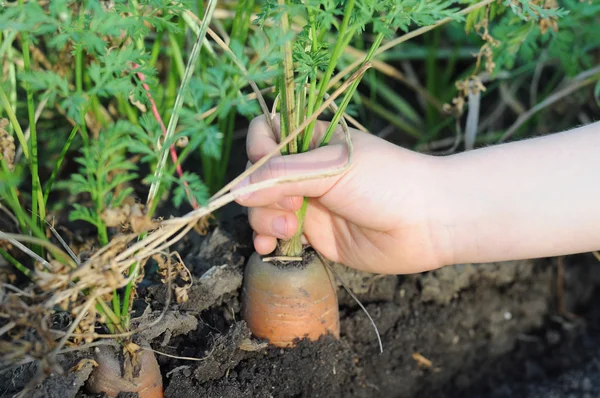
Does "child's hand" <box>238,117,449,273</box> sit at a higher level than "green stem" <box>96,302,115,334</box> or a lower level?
higher

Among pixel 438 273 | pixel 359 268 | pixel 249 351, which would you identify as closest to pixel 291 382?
pixel 249 351

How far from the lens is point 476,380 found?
159cm

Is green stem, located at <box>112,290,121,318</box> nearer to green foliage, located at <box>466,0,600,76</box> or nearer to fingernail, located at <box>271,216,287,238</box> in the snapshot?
fingernail, located at <box>271,216,287,238</box>

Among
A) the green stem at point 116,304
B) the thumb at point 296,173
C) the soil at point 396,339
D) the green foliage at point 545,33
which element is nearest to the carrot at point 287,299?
the soil at point 396,339

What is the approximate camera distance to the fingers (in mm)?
1220

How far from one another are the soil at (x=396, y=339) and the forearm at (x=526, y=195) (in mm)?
355

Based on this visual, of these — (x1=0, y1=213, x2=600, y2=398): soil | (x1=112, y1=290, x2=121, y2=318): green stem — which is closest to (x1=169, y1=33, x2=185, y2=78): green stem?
(x1=0, y1=213, x2=600, y2=398): soil

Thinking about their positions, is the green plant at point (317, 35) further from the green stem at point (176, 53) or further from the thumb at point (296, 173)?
the green stem at point (176, 53)

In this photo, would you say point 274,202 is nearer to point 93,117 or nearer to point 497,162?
point 497,162

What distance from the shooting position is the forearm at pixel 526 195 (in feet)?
3.85

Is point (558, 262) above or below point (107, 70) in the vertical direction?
below

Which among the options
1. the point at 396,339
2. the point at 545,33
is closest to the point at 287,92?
the point at 396,339

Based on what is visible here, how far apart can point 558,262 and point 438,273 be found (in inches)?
16.4

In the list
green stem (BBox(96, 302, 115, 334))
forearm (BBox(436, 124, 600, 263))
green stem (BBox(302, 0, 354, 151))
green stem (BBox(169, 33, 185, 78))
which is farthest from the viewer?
green stem (BBox(169, 33, 185, 78))
